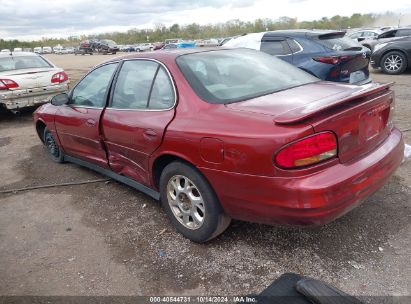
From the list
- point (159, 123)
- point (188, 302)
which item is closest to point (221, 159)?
point (159, 123)

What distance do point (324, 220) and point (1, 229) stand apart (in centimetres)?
303

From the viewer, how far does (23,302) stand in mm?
2621

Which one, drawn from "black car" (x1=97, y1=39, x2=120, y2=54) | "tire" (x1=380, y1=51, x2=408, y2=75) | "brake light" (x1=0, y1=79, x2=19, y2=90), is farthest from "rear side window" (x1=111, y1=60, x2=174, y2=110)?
"black car" (x1=97, y1=39, x2=120, y2=54)

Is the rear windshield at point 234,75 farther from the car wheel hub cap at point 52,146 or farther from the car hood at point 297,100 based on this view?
the car wheel hub cap at point 52,146

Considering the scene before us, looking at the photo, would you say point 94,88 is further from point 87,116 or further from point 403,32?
point 403,32

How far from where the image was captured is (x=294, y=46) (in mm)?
6820

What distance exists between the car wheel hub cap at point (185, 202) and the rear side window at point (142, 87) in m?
0.64

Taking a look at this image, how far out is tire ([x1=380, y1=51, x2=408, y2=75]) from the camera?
1156 centimetres

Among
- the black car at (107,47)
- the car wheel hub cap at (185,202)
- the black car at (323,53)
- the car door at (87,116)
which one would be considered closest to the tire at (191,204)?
the car wheel hub cap at (185,202)

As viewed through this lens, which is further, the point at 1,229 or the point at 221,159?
the point at 1,229

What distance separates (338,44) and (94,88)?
14.8 feet

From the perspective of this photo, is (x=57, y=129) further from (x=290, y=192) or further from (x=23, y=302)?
(x=290, y=192)

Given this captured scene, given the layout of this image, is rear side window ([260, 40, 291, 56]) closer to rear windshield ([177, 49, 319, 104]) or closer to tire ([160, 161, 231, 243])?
rear windshield ([177, 49, 319, 104])

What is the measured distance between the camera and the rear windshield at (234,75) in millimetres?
2961
